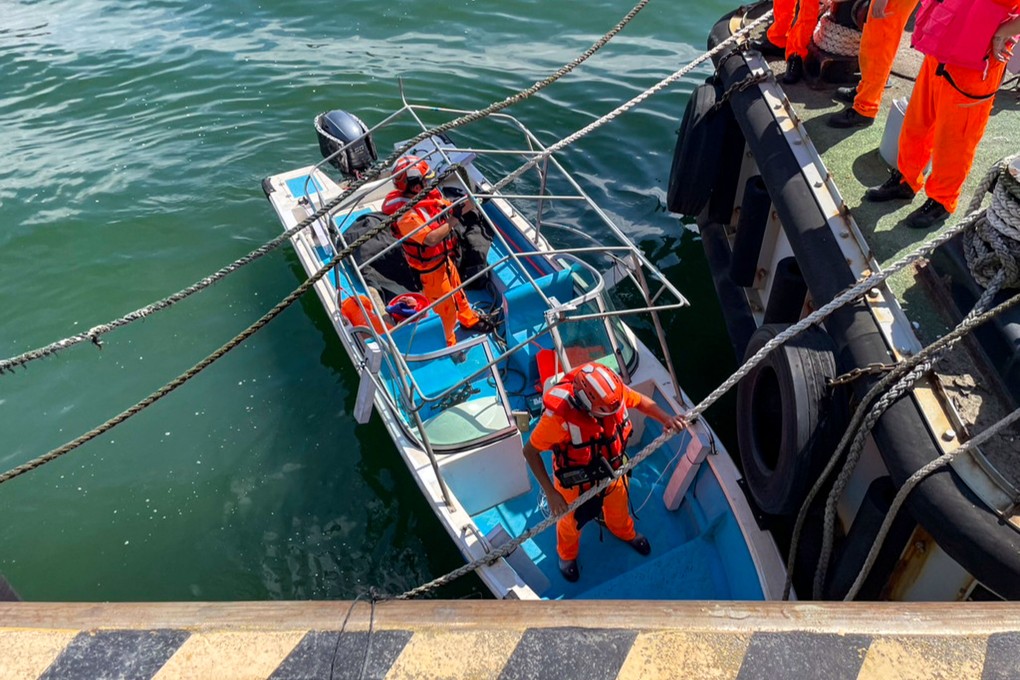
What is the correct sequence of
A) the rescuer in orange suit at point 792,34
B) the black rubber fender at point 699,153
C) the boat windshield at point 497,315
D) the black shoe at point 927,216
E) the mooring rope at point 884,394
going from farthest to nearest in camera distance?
the black rubber fender at point 699,153, the rescuer in orange suit at point 792,34, the boat windshield at point 497,315, the black shoe at point 927,216, the mooring rope at point 884,394

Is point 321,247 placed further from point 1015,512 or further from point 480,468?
point 1015,512

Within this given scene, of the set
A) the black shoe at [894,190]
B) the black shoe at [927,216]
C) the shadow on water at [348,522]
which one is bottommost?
the shadow on water at [348,522]

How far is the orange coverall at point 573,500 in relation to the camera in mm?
3842

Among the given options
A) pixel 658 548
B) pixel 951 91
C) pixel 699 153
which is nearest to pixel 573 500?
pixel 658 548

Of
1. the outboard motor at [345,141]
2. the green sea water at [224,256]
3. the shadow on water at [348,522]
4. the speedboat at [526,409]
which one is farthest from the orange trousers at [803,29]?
the shadow on water at [348,522]

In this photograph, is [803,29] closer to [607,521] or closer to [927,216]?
[927,216]

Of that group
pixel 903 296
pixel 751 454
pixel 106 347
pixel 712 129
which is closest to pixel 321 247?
pixel 106 347

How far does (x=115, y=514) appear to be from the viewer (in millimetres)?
5211

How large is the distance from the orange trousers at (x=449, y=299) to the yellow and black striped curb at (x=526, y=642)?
3.95m

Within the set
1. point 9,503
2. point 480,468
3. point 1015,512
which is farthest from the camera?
point 9,503

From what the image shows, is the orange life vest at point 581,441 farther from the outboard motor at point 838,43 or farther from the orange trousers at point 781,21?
the orange trousers at point 781,21

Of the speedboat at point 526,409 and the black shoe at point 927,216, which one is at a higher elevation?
the black shoe at point 927,216

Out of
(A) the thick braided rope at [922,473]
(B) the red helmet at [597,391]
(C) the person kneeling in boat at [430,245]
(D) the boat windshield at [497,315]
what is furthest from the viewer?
(C) the person kneeling in boat at [430,245]

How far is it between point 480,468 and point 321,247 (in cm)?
332
